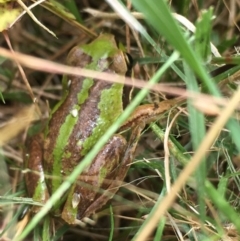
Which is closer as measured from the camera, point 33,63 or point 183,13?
point 33,63

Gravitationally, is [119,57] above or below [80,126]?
above

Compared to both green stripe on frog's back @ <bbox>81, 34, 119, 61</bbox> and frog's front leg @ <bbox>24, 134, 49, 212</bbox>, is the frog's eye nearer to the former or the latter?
green stripe on frog's back @ <bbox>81, 34, 119, 61</bbox>

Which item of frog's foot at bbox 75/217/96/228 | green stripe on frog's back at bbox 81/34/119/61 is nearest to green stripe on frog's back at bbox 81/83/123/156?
green stripe on frog's back at bbox 81/34/119/61

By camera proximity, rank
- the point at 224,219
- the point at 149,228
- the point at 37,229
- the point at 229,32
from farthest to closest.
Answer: the point at 229,32 < the point at 37,229 < the point at 224,219 < the point at 149,228

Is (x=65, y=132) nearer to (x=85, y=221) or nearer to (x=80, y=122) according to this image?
(x=80, y=122)

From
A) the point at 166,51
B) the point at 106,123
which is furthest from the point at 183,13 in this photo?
the point at 106,123

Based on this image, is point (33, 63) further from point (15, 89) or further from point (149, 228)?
point (15, 89)

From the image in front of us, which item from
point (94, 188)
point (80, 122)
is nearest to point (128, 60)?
point (80, 122)
